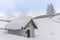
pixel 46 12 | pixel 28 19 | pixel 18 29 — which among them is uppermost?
pixel 46 12

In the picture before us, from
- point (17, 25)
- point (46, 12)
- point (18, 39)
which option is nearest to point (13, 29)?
point (17, 25)

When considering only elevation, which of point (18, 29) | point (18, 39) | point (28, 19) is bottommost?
point (18, 39)

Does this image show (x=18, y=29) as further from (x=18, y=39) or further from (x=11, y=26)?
(x=18, y=39)

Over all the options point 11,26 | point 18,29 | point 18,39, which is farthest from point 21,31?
point 18,39

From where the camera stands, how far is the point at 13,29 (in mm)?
13719

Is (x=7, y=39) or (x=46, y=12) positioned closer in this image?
(x=7, y=39)

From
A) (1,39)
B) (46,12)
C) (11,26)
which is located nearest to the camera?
(1,39)

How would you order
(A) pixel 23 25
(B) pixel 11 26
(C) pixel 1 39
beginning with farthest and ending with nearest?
(B) pixel 11 26 → (A) pixel 23 25 → (C) pixel 1 39

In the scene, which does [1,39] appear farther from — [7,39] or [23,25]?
[23,25]

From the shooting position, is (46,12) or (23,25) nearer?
(23,25)

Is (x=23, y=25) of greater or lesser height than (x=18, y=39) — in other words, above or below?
above

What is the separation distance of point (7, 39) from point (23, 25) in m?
2.71

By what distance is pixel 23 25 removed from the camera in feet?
A: 42.9

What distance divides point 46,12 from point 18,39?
1199 inches
